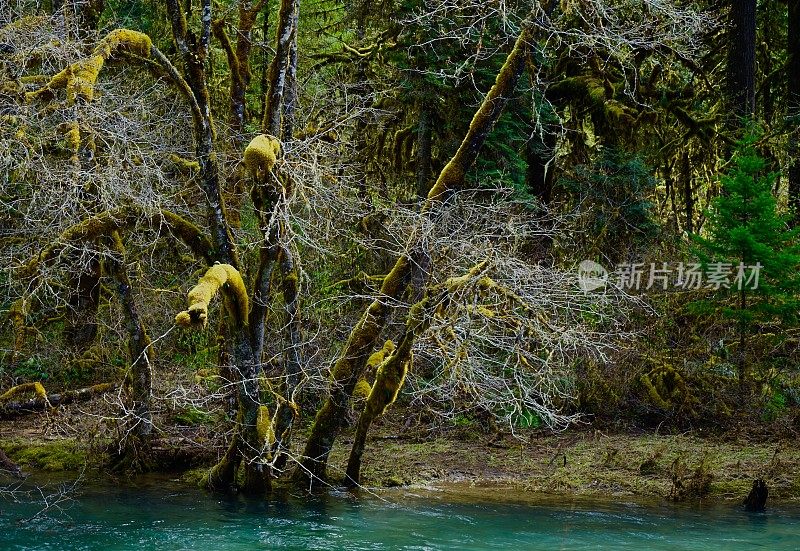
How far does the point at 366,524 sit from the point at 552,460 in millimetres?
3979

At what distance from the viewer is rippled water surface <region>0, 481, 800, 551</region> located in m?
9.05

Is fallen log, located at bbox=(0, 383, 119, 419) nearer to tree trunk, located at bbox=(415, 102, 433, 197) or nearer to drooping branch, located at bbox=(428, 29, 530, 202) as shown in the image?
drooping branch, located at bbox=(428, 29, 530, 202)

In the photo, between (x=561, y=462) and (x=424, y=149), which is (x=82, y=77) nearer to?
(x=424, y=149)

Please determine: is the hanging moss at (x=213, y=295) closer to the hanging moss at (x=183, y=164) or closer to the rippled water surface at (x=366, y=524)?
the hanging moss at (x=183, y=164)

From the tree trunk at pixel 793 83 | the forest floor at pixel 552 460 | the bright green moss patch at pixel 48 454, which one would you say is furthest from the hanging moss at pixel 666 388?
the bright green moss patch at pixel 48 454

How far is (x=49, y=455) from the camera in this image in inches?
506

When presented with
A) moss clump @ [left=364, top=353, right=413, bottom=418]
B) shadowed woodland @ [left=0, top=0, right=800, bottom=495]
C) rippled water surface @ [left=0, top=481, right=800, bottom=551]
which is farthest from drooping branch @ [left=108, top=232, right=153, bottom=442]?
moss clump @ [left=364, top=353, right=413, bottom=418]

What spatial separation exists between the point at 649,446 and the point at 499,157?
516 centimetres

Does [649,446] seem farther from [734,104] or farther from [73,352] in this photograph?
[73,352]

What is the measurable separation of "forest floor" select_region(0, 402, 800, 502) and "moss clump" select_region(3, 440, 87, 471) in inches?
0.5

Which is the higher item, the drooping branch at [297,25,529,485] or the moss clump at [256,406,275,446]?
the drooping branch at [297,25,529,485]

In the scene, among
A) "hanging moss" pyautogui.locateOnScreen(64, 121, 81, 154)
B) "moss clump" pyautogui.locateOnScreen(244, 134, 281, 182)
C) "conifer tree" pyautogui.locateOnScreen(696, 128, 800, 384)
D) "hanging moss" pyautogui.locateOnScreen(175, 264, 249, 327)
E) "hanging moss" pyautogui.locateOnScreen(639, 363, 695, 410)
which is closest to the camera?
"hanging moss" pyautogui.locateOnScreen(175, 264, 249, 327)

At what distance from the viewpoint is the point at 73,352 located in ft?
47.8

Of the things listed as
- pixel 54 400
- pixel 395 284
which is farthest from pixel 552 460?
pixel 54 400
